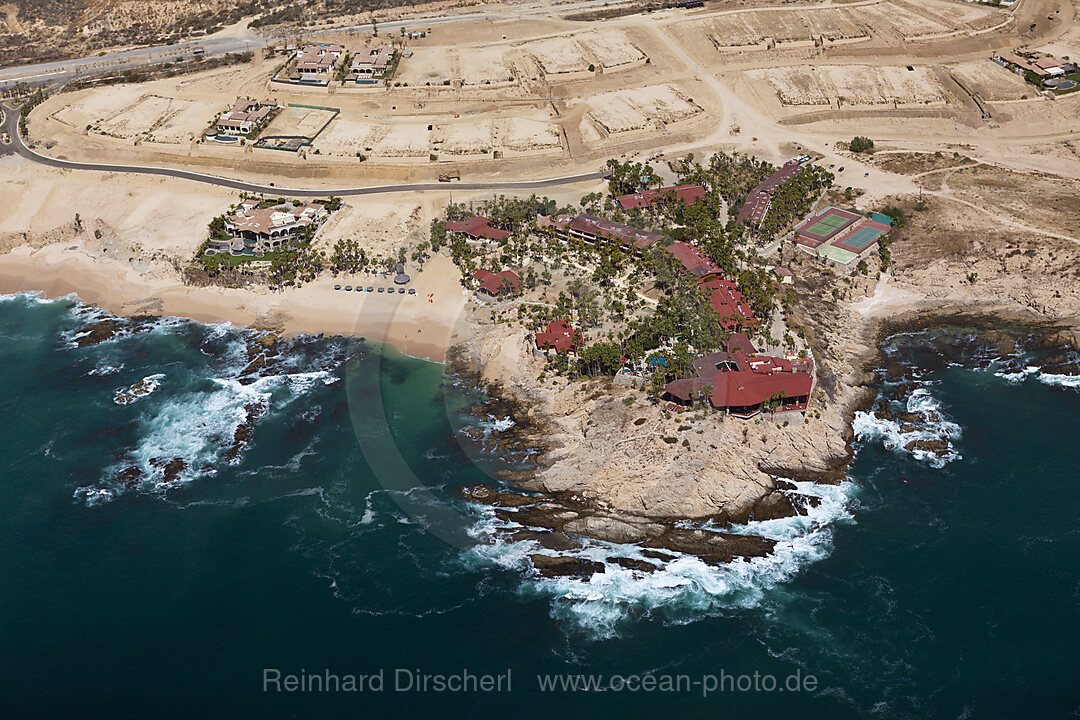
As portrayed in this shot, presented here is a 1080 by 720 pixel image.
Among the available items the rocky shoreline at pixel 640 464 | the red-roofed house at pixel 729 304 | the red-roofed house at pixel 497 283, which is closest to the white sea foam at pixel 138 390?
the rocky shoreline at pixel 640 464

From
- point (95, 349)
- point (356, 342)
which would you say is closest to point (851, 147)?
point (356, 342)

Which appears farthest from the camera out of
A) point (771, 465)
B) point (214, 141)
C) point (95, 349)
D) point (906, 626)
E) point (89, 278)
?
point (214, 141)

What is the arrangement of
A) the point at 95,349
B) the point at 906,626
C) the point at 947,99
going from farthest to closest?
the point at 947,99 → the point at 95,349 → the point at 906,626

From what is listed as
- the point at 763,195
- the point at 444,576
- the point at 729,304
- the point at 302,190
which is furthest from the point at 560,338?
the point at 302,190

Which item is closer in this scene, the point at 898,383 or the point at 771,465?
the point at 771,465

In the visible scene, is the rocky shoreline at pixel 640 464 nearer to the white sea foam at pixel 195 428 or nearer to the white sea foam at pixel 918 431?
the white sea foam at pixel 918 431

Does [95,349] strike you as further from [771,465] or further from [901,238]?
[901,238]

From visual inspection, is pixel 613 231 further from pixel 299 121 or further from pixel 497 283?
pixel 299 121
